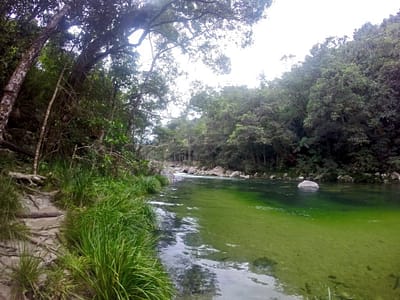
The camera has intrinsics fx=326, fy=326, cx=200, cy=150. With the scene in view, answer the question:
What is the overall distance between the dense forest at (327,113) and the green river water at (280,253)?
14.6m

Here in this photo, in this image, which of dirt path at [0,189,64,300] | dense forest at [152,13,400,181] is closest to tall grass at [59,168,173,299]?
dirt path at [0,189,64,300]

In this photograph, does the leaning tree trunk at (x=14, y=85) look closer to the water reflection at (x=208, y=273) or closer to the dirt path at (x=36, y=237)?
the dirt path at (x=36, y=237)

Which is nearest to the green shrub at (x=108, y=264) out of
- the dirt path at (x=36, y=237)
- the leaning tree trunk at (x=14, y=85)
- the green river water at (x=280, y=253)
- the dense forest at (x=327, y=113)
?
the dirt path at (x=36, y=237)

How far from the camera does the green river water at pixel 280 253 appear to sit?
471 cm

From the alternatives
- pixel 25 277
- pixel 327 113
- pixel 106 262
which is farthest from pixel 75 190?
pixel 327 113

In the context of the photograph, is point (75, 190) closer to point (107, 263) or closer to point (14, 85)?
point (14, 85)

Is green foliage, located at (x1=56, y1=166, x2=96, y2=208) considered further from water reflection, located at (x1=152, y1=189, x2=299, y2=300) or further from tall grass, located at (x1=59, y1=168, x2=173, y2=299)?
water reflection, located at (x1=152, y1=189, x2=299, y2=300)

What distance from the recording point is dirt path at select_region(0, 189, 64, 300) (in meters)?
3.16

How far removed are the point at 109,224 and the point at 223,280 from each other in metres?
1.93

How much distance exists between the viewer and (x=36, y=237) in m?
3.98

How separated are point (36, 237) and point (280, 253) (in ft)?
14.8

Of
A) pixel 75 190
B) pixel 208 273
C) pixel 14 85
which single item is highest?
pixel 14 85

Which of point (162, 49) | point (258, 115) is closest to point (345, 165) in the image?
point (258, 115)

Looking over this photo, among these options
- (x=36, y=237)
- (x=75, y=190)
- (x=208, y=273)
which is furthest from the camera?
(x=75, y=190)
